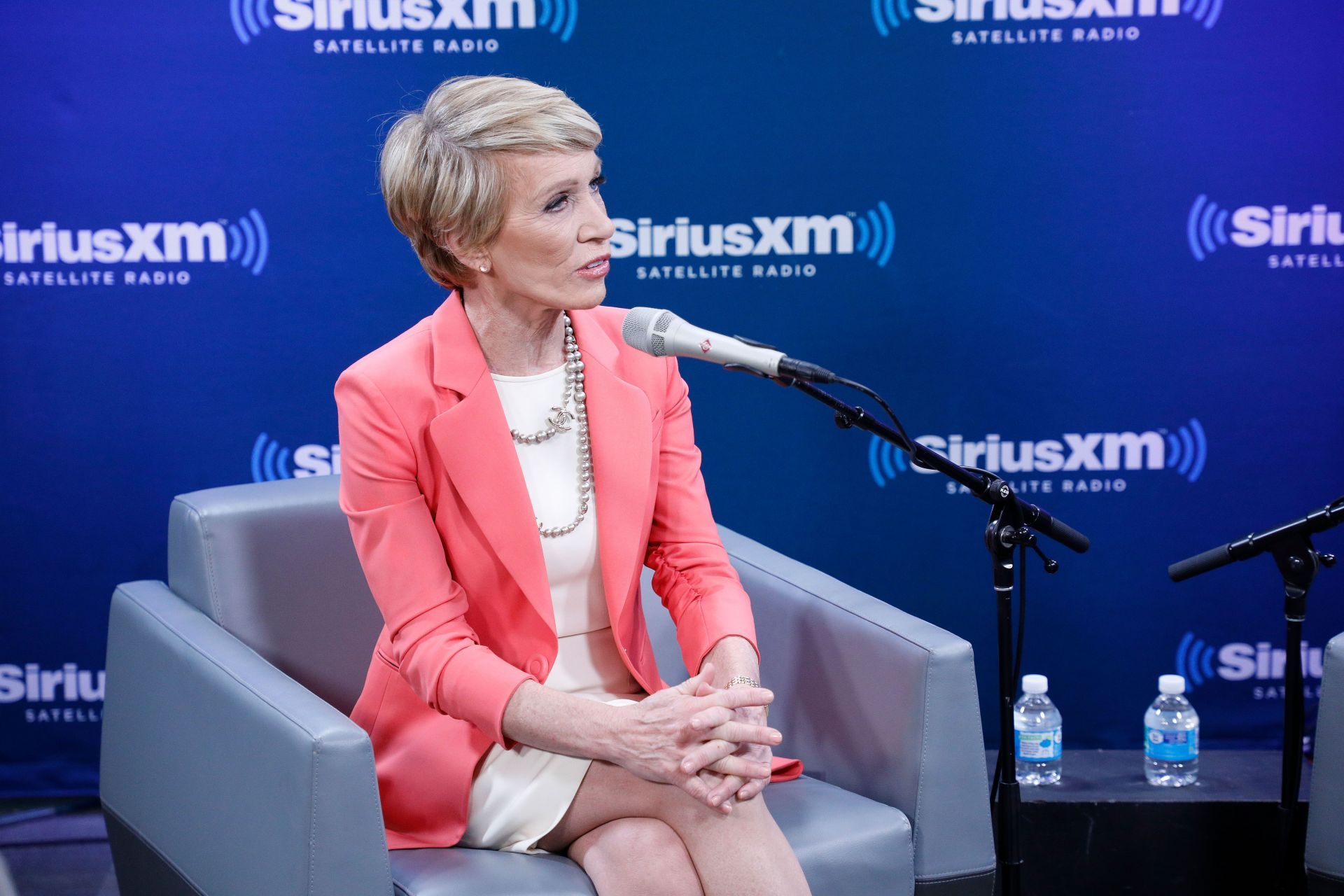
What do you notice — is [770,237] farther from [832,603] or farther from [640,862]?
[640,862]

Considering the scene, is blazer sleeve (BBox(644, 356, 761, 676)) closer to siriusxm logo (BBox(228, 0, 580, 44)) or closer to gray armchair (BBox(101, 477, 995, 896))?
gray armchair (BBox(101, 477, 995, 896))

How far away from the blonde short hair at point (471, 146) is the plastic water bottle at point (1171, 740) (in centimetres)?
185

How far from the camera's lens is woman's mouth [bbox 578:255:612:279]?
77.4 inches

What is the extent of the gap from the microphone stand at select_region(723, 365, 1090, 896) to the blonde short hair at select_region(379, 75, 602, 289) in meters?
0.38

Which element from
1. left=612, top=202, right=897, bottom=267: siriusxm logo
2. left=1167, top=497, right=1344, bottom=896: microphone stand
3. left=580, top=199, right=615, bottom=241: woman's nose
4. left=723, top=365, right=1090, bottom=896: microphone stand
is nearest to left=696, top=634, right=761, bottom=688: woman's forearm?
left=723, top=365, right=1090, bottom=896: microphone stand

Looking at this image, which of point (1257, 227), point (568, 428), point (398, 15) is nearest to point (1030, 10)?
point (1257, 227)

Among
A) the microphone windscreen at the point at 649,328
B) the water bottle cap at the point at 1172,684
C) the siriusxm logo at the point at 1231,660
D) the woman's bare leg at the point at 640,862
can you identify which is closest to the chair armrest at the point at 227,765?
→ the woman's bare leg at the point at 640,862

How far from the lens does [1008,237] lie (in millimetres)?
3084

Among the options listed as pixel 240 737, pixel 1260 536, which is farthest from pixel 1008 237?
pixel 240 737

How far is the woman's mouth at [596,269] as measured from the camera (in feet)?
6.45

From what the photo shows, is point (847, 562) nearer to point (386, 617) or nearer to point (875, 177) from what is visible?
point (875, 177)

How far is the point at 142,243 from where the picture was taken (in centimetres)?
307

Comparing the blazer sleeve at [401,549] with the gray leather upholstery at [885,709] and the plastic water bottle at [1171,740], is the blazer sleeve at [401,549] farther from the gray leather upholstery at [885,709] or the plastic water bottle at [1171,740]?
the plastic water bottle at [1171,740]

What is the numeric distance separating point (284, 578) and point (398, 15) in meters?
1.29
